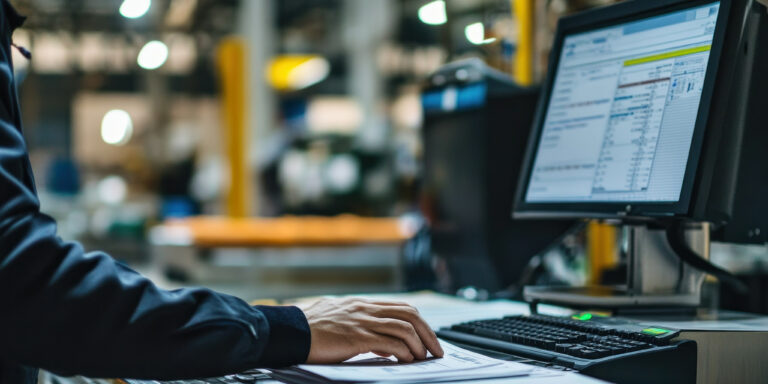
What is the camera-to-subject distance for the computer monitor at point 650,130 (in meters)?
1.20

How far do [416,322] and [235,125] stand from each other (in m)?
7.12

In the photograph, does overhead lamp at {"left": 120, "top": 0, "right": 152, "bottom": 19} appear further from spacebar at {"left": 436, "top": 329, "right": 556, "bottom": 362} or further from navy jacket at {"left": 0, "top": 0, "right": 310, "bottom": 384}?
spacebar at {"left": 436, "top": 329, "right": 556, "bottom": 362}

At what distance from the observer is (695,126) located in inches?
46.8

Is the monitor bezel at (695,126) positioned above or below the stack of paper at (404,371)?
above

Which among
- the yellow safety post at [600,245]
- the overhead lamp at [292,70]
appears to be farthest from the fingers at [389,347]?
the overhead lamp at [292,70]

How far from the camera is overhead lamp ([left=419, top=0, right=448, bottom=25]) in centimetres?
275

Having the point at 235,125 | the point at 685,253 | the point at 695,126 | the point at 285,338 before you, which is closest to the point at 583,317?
the point at 685,253

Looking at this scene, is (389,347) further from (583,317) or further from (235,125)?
(235,125)

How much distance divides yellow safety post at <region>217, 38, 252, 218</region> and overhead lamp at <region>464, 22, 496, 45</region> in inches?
218

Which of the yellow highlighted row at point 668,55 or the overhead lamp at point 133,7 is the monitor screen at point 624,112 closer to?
the yellow highlighted row at point 668,55

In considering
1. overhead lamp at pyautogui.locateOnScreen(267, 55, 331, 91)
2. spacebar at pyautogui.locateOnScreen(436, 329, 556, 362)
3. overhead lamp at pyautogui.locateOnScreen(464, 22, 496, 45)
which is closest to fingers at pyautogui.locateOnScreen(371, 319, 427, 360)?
spacebar at pyautogui.locateOnScreen(436, 329, 556, 362)

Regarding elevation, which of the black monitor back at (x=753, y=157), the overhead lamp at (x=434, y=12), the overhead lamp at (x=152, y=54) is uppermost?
the overhead lamp at (x=434, y=12)

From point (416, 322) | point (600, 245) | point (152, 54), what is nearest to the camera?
point (416, 322)

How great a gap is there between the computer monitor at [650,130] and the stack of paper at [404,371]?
422 millimetres
